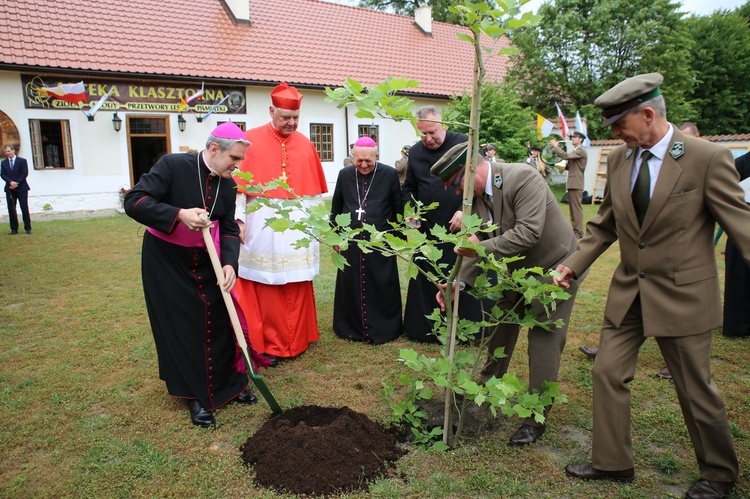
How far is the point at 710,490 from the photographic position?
111 inches

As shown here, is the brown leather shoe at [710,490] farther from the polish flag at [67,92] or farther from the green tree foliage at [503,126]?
the polish flag at [67,92]

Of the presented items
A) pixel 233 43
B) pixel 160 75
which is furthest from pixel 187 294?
pixel 233 43

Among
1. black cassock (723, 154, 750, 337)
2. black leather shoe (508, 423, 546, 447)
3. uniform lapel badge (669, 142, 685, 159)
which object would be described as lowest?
black leather shoe (508, 423, 546, 447)

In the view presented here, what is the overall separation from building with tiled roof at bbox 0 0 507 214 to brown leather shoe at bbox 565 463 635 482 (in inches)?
399

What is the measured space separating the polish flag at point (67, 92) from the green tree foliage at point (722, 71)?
2625 centimetres

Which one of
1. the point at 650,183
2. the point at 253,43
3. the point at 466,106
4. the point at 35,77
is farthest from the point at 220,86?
the point at 650,183

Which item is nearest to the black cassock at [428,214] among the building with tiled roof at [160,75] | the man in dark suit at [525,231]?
the man in dark suit at [525,231]

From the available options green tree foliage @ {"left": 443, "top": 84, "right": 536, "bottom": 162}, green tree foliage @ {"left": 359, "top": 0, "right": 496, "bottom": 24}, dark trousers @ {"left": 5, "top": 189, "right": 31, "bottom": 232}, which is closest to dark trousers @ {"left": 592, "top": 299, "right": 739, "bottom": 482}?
dark trousers @ {"left": 5, "top": 189, "right": 31, "bottom": 232}

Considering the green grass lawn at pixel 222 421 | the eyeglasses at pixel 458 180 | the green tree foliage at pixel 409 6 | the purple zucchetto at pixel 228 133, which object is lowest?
the green grass lawn at pixel 222 421

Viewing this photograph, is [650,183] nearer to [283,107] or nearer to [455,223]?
[455,223]

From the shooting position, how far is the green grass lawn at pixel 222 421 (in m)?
3.00

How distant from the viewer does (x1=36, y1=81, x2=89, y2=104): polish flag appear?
47.9 ft

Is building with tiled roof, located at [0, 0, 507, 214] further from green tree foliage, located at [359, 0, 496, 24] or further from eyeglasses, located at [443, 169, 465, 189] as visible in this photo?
green tree foliage, located at [359, 0, 496, 24]

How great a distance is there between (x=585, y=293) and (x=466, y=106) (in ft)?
31.7
